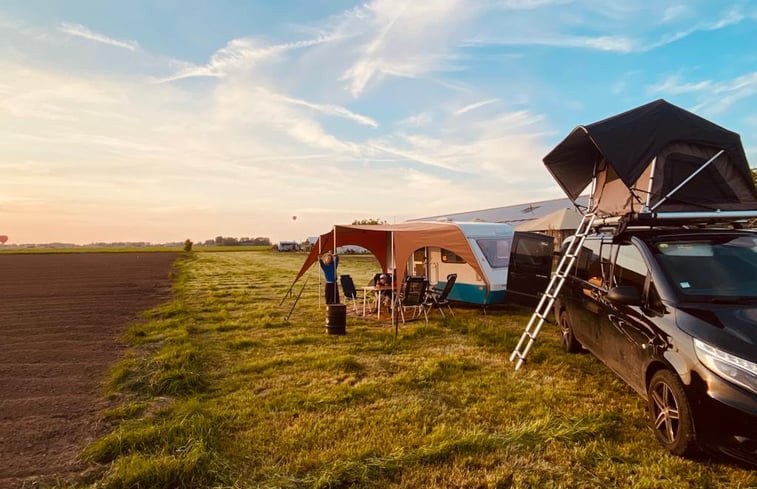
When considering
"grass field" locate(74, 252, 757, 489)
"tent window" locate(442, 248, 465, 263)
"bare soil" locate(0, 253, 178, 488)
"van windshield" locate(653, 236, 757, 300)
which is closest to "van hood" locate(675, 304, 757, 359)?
"van windshield" locate(653, 236, 757, 300)

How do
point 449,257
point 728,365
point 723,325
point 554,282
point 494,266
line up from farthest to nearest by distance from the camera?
point 449,257 → point 494,266 → point 554,282 → point 723,325 → point 728,365

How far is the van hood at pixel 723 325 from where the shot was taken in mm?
3113

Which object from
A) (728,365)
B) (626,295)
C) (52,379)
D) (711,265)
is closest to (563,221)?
(711,265)

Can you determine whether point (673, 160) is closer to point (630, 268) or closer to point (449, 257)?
point (630, 268)

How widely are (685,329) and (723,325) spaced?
246 mm

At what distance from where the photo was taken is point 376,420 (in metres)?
4.21

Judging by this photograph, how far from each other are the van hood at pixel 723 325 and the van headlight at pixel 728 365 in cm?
4

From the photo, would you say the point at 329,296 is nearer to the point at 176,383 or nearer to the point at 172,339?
the point at 172,339

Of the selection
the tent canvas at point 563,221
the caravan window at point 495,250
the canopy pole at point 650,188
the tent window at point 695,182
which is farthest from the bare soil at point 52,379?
the tent canvas at point 563,221

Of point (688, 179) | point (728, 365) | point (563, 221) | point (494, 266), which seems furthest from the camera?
point (563, 221)

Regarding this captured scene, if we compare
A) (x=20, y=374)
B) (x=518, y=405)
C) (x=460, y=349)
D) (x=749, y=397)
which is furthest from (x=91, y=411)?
(x=749, y=397)

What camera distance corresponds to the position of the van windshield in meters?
3.87

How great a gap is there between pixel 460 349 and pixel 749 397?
438 centimetres

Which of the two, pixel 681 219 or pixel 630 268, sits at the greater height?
pixel 681 219
